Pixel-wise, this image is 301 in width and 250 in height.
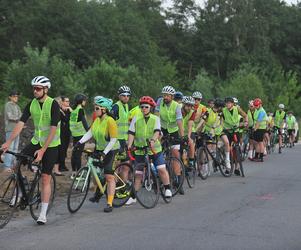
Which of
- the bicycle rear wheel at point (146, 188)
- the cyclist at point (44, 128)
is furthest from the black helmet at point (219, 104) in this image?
the cyclist at point (44, 128)

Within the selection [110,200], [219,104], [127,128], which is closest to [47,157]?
[110,200]

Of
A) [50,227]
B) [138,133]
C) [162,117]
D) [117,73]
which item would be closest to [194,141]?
[162,117]

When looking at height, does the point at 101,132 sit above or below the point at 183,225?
above

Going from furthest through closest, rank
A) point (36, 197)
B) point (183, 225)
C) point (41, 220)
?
1. point (36, 197)
2. point (183, 225)
3. point (41, 220)

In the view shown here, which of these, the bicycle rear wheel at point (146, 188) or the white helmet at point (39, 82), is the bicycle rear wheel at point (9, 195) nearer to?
the white helmet at point (39, 82)

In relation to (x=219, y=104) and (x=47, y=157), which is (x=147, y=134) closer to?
(x=47, y=157)

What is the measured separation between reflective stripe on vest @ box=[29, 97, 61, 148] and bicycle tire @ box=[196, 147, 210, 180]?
557cm

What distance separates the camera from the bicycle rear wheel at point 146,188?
962 cm

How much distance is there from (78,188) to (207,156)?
5.19 meters

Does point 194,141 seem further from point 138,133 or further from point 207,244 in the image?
point 207,244

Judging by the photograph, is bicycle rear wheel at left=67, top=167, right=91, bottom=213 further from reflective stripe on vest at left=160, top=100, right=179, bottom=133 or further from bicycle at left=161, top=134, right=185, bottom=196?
reflective stripe on vest at left=160, top=100, right=179, bottom=133

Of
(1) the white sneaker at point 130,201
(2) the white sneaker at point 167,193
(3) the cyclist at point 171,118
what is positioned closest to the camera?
(1) the white sneaker at point 130,201

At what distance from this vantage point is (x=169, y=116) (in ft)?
38.5

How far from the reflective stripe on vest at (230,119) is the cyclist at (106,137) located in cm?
597
